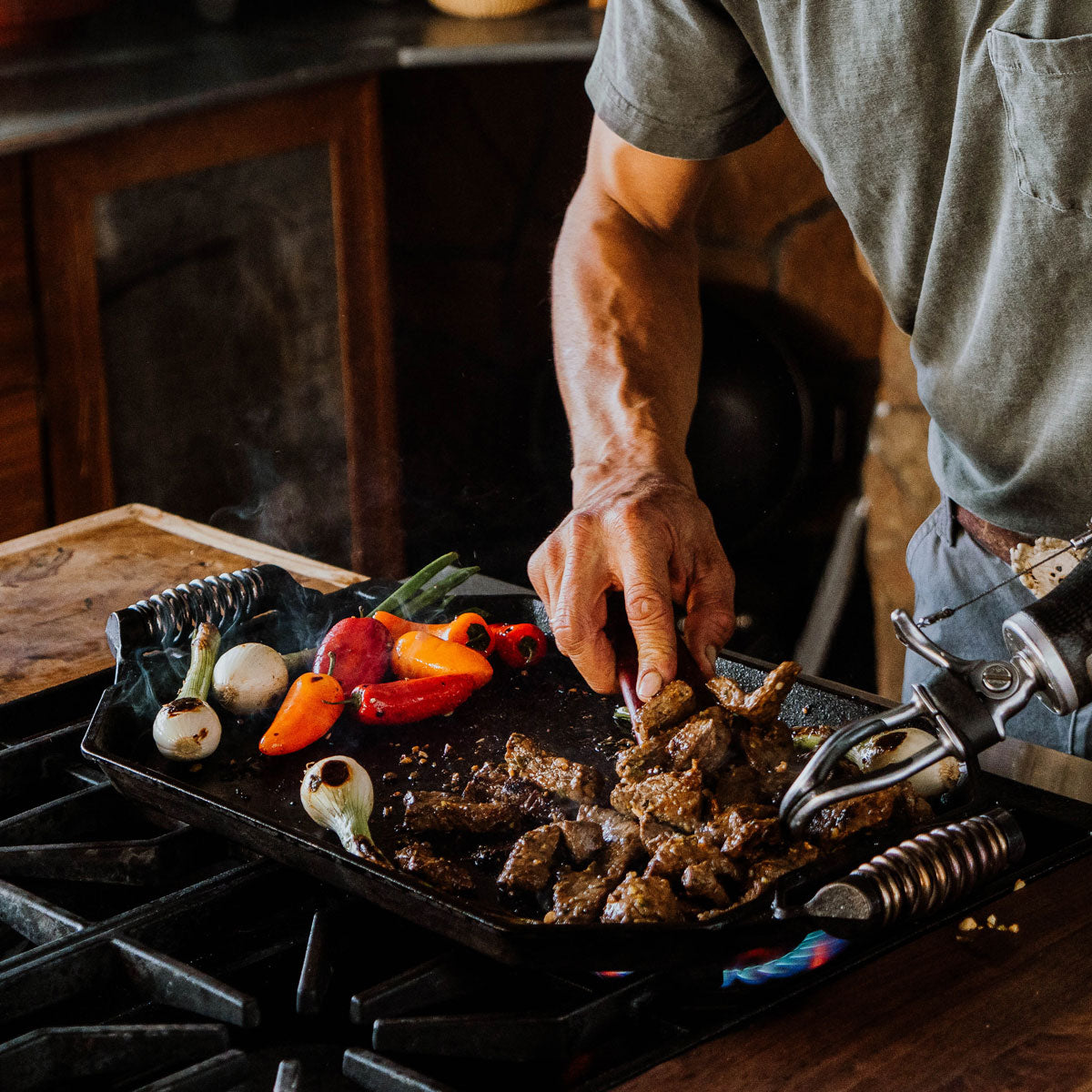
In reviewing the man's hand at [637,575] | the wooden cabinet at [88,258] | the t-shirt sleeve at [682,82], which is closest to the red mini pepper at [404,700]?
the man's hand at [637,575]

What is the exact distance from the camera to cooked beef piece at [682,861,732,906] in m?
1.07

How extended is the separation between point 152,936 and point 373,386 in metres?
2.74

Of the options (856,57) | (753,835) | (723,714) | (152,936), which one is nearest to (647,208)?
(856,57)

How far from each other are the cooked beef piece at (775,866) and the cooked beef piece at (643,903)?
0.05m

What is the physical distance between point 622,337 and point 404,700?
0.56 m

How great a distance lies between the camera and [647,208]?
6.02 ft

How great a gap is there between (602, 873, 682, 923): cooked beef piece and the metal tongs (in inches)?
5.0

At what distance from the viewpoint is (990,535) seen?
156 cm

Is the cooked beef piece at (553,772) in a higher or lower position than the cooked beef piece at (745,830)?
lower

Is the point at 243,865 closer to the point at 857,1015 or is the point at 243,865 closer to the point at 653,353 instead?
the point at 857,1015

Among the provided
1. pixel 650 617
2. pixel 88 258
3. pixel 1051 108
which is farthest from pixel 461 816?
pixel 88 258

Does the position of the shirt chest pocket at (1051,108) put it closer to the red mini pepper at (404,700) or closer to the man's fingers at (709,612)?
the man's fingers at (709,612)

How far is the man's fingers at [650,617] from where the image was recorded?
133 cm

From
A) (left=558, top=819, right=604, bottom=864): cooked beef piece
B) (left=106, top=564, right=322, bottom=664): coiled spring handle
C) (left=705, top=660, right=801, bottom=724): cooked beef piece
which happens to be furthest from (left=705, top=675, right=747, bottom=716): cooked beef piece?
(left=106, top=564, right=322, bottom=664): coiled spring handle
